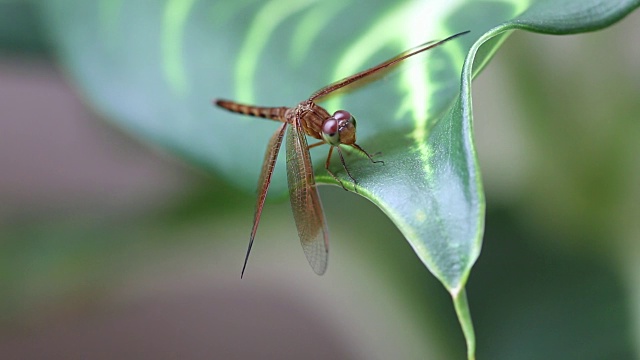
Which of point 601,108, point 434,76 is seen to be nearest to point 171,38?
point 434,76

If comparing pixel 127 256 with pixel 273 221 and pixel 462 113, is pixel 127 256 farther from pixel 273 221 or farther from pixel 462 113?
pixel 462 113

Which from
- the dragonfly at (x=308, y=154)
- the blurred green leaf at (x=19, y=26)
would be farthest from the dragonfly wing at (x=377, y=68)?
the blurred green leaf at (x=19, y=26)

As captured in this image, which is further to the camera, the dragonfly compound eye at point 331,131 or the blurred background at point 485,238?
the blurred background at point 485,238

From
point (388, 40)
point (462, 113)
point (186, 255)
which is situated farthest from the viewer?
point (186, 255)

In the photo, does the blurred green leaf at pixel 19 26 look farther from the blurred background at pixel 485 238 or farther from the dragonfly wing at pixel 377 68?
the dragonfly wing at pixel 377 68

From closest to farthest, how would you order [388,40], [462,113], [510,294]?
1. [462,113]
2. [388,40]
3. [510,294]

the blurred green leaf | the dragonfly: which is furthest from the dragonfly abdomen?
the blurred green leaf
